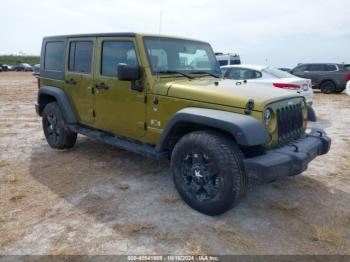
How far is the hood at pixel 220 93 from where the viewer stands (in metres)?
3.62

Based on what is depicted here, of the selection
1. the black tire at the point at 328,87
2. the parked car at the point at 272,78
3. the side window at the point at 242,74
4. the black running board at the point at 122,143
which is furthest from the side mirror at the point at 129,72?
the black tire at the point at 328,87

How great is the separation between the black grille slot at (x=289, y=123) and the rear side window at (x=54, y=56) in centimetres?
379

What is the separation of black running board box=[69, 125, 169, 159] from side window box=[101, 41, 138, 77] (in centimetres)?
93

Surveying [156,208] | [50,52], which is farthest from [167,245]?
[50,52]

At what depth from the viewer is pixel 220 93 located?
3.76 metres

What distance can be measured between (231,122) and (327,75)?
15732mm

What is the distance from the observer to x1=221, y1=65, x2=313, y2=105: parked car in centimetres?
873

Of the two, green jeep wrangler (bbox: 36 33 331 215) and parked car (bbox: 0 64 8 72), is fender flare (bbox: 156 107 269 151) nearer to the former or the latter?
green jeep wrangler (bbox: 36 33 331 215)

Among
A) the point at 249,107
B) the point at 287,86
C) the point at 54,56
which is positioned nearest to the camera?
the point at 249,107

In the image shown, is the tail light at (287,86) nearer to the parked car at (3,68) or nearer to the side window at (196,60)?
the side window at (196,60)

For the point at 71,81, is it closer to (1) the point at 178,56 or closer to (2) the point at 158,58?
(2) the point at 158,58

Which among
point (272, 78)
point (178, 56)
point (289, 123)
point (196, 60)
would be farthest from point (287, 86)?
point (289, 123)

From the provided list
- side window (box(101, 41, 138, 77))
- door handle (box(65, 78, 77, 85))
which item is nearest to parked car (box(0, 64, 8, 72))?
door handle (box(65, 78, 77, 85))

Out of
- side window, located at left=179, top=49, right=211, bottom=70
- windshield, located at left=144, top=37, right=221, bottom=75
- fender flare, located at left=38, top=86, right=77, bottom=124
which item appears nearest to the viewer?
windshield, located at left=144, top=37, right=221, bottom=75
